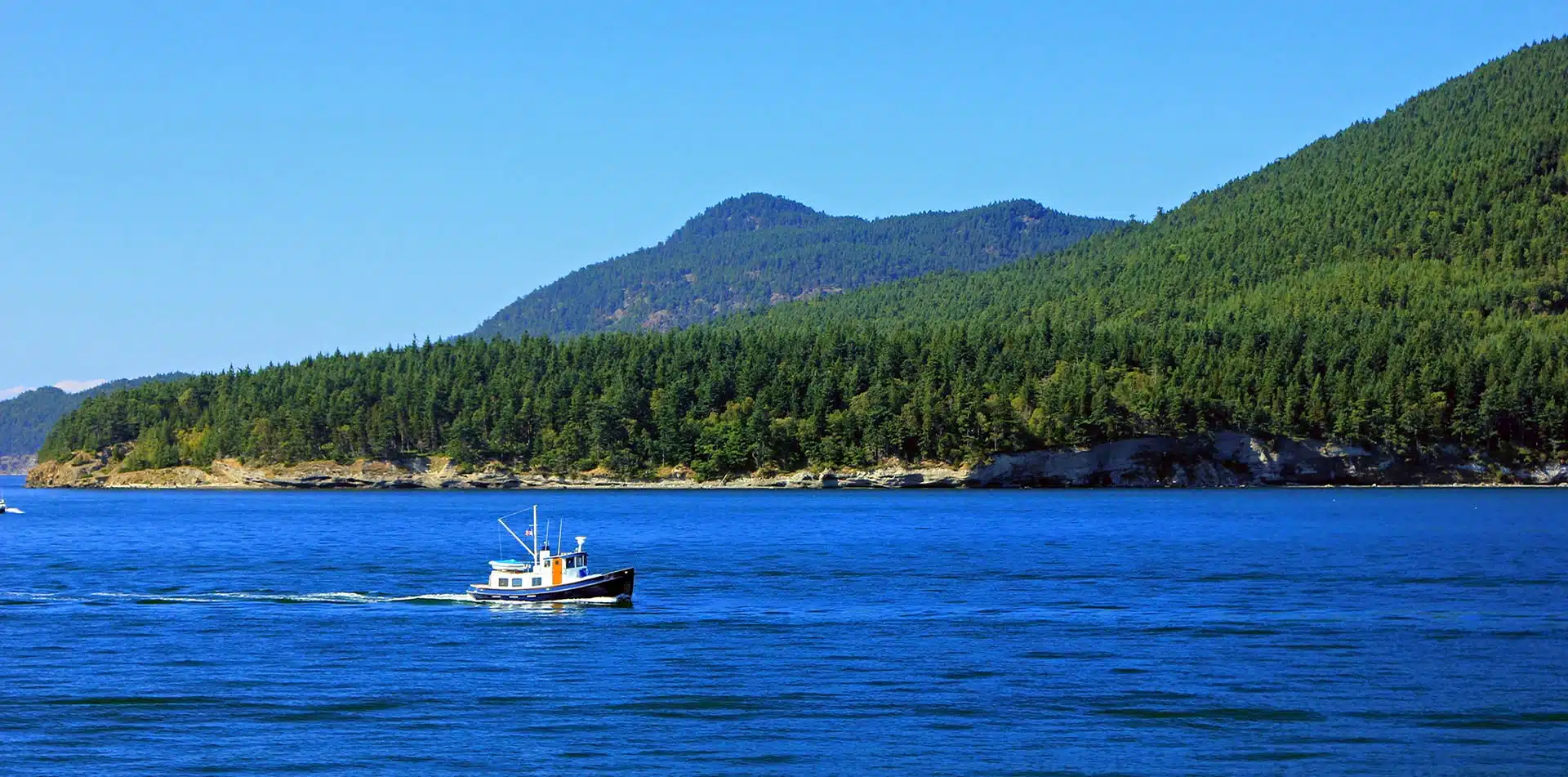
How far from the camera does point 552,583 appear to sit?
58344 mm

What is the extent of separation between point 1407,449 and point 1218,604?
119516 millimetres

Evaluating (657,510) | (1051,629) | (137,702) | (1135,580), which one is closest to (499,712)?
(137,702)

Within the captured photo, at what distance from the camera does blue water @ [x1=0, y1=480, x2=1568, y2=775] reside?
33688 mm

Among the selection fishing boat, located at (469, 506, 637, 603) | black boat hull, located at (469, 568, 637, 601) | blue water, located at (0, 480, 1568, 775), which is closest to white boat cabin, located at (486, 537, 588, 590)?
fishing boat, located at (469, 506, 637, 603)

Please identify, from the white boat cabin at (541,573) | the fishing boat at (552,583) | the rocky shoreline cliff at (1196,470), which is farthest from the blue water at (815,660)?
the rocky shoreline cliff at (1196,470)

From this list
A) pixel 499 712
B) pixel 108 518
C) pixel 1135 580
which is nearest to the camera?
pixel 499 712

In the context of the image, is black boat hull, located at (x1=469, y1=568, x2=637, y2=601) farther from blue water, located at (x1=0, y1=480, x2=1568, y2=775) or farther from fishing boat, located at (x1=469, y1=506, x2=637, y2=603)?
blue water, located at (x1=0, y1=480, x2=1568, y2=775)

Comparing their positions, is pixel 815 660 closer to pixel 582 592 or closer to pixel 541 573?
pixel 582 592

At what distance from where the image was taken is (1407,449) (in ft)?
544

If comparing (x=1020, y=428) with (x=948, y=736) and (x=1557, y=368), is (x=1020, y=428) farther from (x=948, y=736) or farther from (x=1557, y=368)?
(x=948, y=736)

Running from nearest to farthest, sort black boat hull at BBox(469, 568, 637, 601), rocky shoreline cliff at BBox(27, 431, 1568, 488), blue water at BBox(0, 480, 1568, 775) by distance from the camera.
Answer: blue water at BBox(0, 480, 1568, 775) → black boat hull at BBox(469, 568, 637, 601) → rocky shoreline cliff at BBox(27, 431, 1568, 488)

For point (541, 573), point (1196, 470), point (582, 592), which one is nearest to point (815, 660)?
point (582, 592)

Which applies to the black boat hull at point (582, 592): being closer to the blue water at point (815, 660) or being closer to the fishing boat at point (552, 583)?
the fishing boat at point (552, 583)

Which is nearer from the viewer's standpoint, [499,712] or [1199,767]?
[1199,767]
